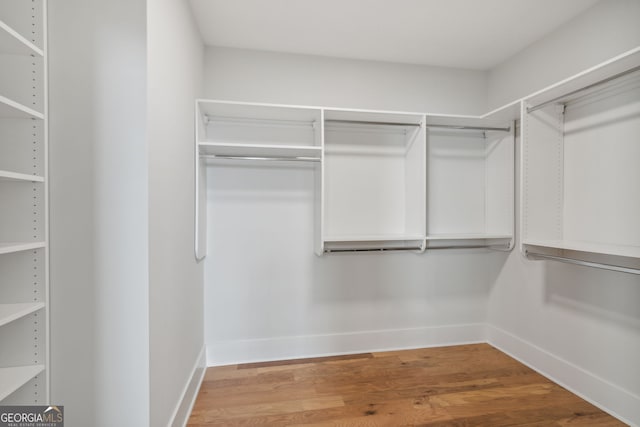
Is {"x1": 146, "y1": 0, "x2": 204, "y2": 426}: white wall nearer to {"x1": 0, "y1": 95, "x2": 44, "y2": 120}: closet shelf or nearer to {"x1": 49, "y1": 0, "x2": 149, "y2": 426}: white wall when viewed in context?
{"x1": 49, "y1": 0, "x2": 149, "y2": 426}: white wall

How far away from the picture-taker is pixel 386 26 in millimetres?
2043

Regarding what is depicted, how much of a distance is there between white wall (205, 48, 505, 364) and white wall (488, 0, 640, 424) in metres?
0.32

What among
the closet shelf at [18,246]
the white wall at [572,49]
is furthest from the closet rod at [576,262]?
the closet shelf at [18,246]

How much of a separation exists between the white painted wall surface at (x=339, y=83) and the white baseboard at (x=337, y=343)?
6.41ft

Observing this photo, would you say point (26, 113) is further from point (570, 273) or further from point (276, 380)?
point (570, 273)

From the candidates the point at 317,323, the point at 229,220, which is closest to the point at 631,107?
the point at 317,323

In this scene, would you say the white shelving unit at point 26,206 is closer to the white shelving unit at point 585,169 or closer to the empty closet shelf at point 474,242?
the empty closet shelf at point 474,242

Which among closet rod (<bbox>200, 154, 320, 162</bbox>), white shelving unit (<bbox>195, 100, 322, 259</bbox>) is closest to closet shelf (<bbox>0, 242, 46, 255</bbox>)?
white shelving unit (<bbox>195, 100, 322, 259</bbox>)

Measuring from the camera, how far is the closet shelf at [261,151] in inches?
80.0

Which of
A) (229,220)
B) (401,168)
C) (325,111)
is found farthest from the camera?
(401,168)

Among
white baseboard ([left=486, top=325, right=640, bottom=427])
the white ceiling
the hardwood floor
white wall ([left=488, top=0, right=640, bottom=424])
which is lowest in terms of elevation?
the hardwood floor

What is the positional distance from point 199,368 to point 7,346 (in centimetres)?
117

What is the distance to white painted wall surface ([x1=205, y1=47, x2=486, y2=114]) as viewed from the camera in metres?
2.32

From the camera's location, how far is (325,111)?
7.04 ft
